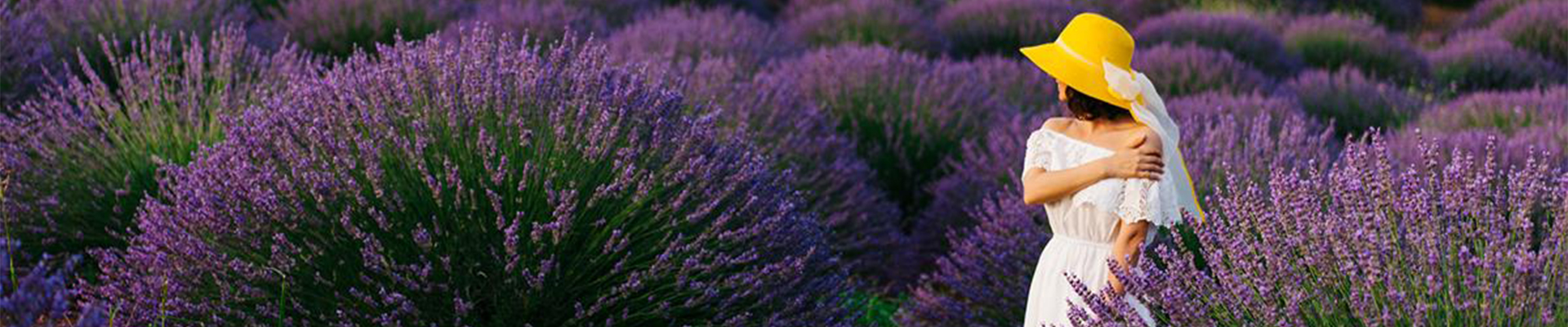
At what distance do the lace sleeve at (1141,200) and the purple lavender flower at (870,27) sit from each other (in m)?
7.05

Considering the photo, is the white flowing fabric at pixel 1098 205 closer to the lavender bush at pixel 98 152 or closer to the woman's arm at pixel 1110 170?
the woman's arm at pixel 1110 170

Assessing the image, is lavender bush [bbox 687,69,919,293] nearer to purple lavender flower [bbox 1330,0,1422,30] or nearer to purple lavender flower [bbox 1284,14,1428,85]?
purple lavender flower [bbox 1284,14,1428,85]

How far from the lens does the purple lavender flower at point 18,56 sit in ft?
17.3

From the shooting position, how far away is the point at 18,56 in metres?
5.33

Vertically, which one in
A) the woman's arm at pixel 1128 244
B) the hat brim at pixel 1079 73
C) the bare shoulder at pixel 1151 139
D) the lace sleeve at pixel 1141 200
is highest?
the hat brim at pixel 1079 73

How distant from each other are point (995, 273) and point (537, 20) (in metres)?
4.47

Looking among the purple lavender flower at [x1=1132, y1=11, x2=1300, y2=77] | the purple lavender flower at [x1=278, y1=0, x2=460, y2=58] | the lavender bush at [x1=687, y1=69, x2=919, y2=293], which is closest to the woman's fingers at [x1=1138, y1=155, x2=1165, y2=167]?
the lavender bush at [x1=687, y1=69, x2=919, y2=293]

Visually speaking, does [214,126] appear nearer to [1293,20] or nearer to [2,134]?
[2,134]

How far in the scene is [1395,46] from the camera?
459 inches

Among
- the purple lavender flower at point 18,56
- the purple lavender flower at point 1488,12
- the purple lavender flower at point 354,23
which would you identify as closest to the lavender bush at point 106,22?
the purple lavender flower at point 18,56

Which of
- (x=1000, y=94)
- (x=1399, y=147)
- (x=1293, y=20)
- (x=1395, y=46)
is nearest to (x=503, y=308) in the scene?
(x=1399, y=147)

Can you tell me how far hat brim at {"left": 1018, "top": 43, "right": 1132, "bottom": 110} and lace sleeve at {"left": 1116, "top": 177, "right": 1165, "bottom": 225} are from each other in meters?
0.14

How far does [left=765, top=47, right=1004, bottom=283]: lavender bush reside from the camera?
6.88 metres

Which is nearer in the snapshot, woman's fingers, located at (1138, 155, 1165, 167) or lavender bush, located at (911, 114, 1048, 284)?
woman's fingers, located at (1138, 155, 1165, 167)
